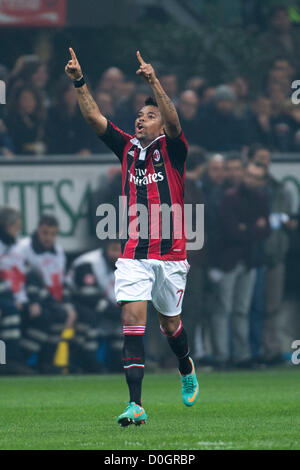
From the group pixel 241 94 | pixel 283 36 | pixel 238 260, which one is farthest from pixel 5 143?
pixel 283 36

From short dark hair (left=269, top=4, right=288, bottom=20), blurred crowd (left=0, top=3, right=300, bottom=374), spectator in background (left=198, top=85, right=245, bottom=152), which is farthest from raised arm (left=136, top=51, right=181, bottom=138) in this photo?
short dark hair (left=269, top=4, right=288, bottom=20)

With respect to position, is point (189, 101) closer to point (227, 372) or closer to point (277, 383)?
point (227, 372)

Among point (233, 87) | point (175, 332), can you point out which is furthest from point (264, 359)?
point (175, 332)

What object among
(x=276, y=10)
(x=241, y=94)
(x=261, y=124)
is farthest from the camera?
(x=276, y=10)

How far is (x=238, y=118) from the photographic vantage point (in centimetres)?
1543

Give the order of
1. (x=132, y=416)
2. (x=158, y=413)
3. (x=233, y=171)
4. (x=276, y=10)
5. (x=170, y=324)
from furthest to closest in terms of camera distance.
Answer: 1. (x=276, y=10)
2. (x=233, y=171)
3. (x=158, y=413)
4. (x=170, y=324)
5. (x=132, y=416)

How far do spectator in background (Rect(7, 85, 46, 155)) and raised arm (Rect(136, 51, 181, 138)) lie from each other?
20.7ft

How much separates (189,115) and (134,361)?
23.9 feet

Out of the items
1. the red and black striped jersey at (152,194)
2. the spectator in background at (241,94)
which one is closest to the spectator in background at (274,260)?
the spectator in background at (241,94)

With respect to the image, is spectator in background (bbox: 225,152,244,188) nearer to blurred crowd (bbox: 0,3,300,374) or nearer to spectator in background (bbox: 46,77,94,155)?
blurred crowd (bbox: 0,3,300,374)

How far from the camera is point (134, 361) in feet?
26.9

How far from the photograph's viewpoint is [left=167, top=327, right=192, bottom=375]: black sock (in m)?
8.98

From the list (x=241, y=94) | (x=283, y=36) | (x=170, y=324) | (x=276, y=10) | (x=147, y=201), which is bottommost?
(x=170, y=324)

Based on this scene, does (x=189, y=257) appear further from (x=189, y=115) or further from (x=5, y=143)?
(x=5, y=143)
